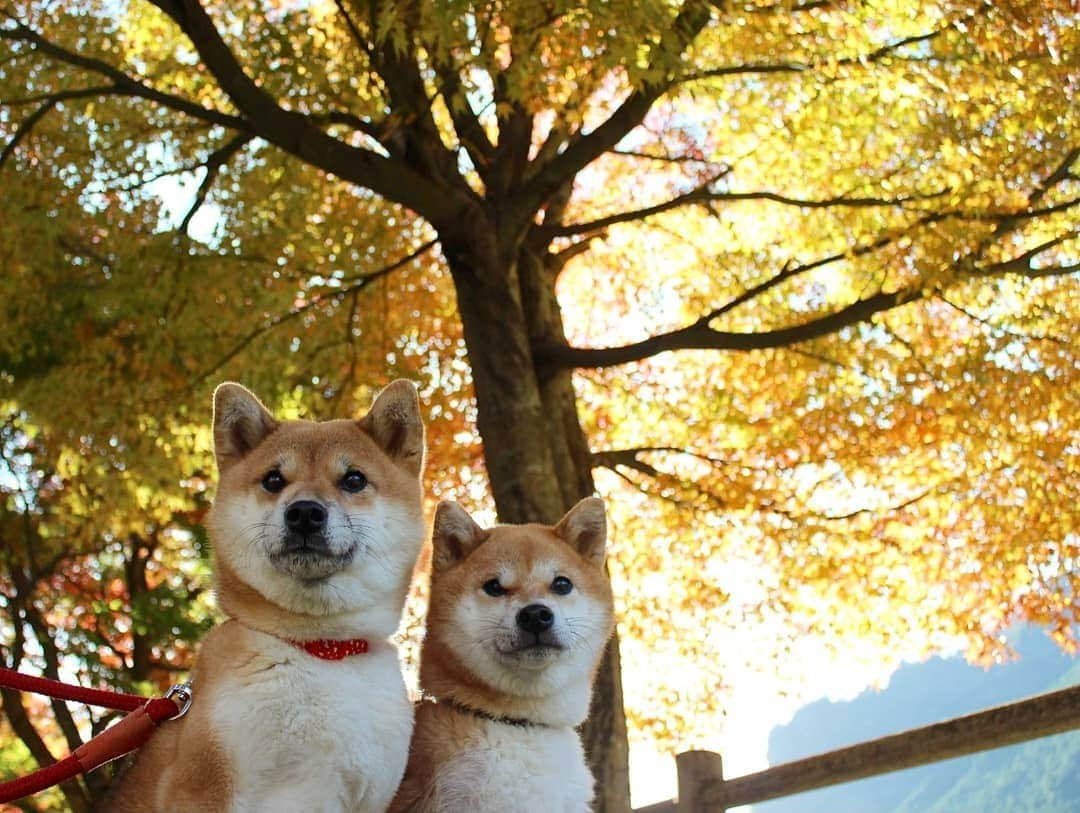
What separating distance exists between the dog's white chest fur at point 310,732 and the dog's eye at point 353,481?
1.15 feet

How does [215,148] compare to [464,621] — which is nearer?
[464,621]

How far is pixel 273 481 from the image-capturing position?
2545 mm

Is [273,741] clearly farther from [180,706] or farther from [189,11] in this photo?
[189,11]

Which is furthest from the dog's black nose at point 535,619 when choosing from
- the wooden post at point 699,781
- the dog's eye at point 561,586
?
the wooden post at point 699,781

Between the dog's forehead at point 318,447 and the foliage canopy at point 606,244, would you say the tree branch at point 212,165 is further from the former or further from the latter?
the dog's forehead at point 318,447

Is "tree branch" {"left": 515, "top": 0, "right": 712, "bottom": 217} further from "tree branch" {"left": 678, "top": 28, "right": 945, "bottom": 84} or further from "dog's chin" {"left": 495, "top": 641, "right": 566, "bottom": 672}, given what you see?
"dog's chin" {"left": 495, "top": 641, "right": 566, "bottom": 672}

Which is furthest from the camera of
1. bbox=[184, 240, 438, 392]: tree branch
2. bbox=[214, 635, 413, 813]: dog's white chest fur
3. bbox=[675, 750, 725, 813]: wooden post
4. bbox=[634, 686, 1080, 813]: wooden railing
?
bbox=[184, 240, 438, 392]: tree branch

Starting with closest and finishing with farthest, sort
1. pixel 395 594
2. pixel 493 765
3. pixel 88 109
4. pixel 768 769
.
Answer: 1. pixel 395 594
2. pixel 493 765
3. pixel 768 769
4. pixel 88 109

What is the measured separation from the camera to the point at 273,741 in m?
2.35

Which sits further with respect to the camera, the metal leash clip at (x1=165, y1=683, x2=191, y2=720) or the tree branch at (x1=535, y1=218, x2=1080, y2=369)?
the tree branch at (x1=535, y1=218, x2=1080, y2=369)

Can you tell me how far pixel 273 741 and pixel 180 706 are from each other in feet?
1.29

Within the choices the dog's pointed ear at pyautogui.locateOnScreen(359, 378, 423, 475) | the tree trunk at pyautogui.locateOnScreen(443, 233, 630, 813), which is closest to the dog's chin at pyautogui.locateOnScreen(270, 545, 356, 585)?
the dog's pointed ear at pyautogui.locateOnScreen(359, 378, 423, 475)

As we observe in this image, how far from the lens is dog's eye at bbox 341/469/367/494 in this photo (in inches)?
100

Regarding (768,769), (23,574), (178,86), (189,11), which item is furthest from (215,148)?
(768,769)
